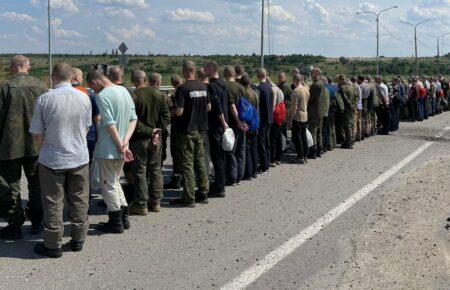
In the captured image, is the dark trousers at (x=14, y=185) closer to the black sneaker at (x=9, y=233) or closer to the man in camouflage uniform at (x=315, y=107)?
the black sneaker at (x=9, y=233)

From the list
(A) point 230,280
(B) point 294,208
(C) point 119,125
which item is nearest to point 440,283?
(A) point 230,280

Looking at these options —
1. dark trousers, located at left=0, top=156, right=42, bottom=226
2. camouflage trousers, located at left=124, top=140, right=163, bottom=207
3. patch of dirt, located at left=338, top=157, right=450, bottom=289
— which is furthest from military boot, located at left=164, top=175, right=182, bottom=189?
patch of dirt, located at left=338, top=157, right=450, bottom=289

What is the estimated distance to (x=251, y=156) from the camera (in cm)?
1034

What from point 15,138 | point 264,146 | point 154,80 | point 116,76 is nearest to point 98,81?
point 116,76

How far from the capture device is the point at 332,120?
13.9m

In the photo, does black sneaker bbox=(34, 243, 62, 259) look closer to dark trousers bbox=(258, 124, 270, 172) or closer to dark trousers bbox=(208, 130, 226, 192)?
dark trousers bbox=(208, 130, 226, 192)

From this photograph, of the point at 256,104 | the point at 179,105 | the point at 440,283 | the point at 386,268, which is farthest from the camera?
the point at 256,104

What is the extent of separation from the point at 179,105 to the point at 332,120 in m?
6.85

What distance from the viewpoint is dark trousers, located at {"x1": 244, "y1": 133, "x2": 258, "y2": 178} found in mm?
10102

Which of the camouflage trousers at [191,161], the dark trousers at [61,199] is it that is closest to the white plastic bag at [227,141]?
the camouflage trousers at [191,161]

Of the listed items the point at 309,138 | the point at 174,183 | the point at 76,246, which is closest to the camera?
the point at 76,246

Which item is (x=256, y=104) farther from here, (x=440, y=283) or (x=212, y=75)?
(x=440, y=283)

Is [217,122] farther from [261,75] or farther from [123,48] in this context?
[123,48]

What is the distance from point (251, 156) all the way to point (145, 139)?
10.9 feet
